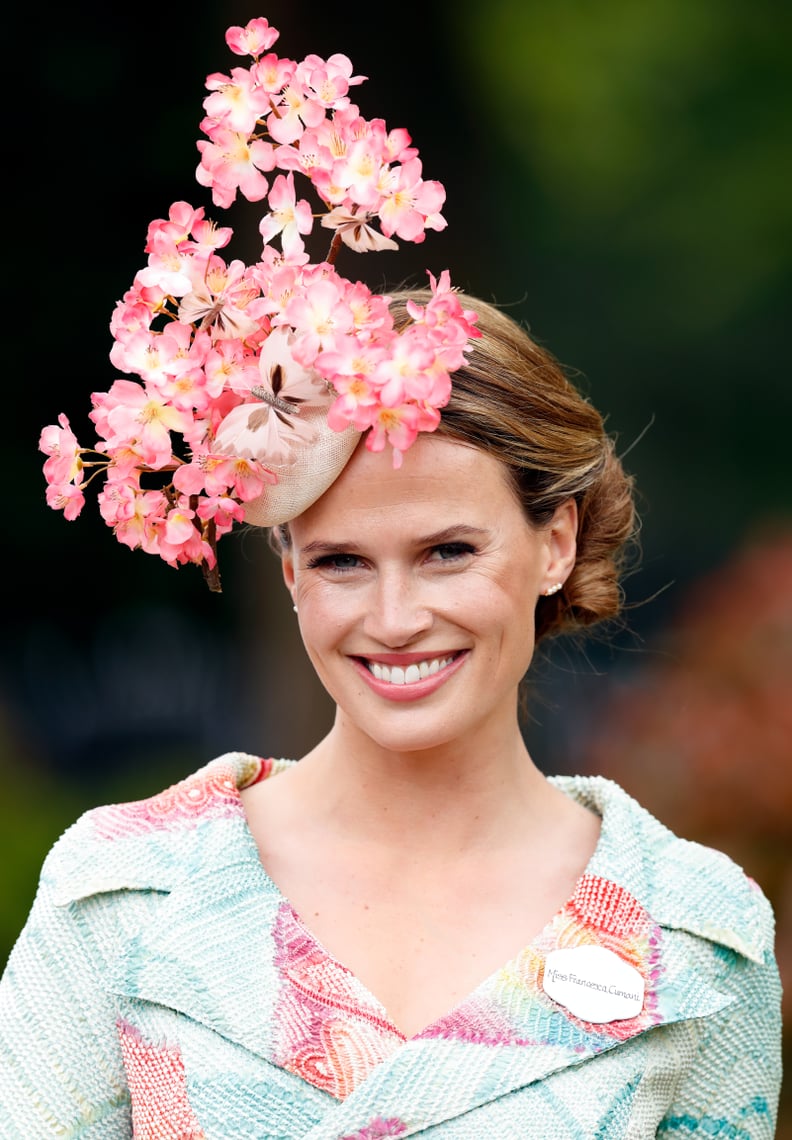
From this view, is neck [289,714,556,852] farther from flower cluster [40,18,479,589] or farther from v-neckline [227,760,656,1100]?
flower cluster [40,18,479,589]

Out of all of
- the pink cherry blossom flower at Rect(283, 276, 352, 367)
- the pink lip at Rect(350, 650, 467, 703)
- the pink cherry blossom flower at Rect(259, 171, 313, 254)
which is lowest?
the pink lip at Rect(350, 650, 467, 703)

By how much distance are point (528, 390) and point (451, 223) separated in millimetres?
2515

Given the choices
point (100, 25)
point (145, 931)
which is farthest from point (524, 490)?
point (100, 25)

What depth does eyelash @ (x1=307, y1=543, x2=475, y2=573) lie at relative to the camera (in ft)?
7.34

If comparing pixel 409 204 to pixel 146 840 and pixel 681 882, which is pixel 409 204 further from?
pixel 681 882

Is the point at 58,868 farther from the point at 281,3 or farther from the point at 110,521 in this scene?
the point at 281,3

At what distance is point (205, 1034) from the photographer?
7.16 ft

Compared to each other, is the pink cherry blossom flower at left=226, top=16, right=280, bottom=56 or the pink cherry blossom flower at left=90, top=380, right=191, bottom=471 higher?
the pink cherry blossom flower at left=226, top=16, right=280, bottom=56

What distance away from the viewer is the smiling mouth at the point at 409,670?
2.22m

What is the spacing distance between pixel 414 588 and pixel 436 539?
0.07 metres

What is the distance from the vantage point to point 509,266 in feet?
16.1

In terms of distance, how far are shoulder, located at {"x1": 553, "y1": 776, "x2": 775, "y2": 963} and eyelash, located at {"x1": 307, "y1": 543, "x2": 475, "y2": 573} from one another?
1.56 feet

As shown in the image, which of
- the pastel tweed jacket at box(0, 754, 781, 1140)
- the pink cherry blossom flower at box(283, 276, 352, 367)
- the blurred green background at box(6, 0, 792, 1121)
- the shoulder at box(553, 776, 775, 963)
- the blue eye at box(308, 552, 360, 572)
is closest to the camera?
the pink cherry blossom flower at box(283, 276, 352, 367)

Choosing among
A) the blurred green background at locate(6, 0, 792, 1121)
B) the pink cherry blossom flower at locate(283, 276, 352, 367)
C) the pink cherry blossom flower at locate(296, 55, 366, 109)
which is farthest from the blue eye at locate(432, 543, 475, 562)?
the blurred green background at locate(6, 0, 792, 1121)
